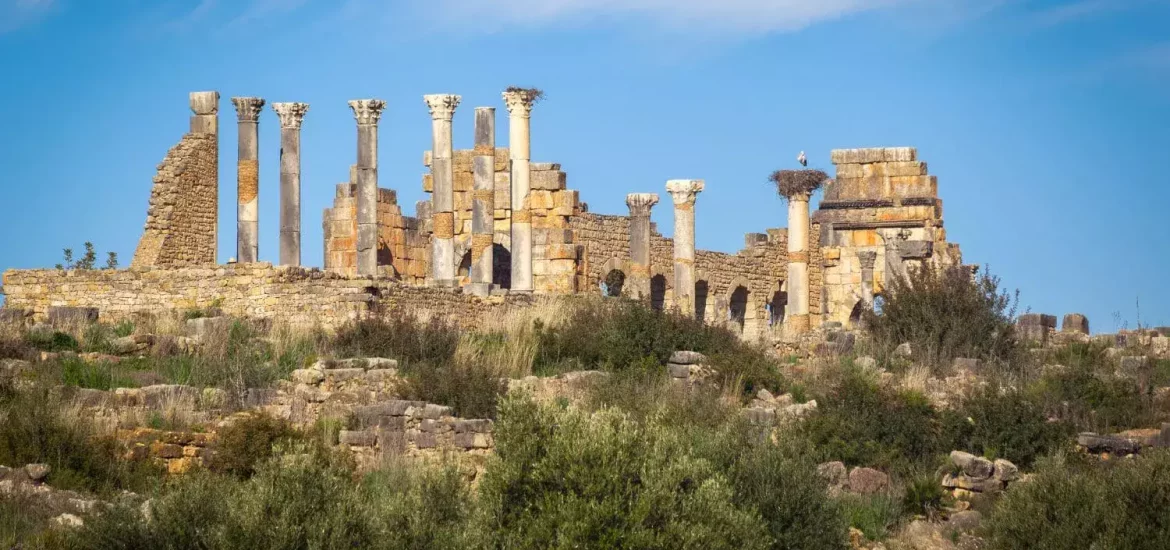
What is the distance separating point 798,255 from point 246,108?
11.5 metres

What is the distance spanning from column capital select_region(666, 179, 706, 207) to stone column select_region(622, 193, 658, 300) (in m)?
0.44

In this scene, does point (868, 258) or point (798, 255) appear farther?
point (868, 258)

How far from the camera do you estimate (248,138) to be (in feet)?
107

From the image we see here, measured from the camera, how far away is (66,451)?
1753cm

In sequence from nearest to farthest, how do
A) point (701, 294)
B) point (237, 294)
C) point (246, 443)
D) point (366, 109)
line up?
point (246, 443) < point (237, 294) < point (366, 109) < point (701, 294)

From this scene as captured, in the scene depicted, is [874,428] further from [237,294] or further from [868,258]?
[868,258]

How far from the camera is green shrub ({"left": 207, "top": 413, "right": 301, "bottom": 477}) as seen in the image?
1802 cm

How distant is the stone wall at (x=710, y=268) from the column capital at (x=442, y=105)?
435 centimetres

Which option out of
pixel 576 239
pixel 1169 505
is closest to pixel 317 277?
pixel 576 239

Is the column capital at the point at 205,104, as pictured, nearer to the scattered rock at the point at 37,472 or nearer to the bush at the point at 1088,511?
the scattered rock at the point at 37,472

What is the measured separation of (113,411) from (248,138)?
1395 centimetres

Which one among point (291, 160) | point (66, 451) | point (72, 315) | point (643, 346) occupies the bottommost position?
point (66, 451)

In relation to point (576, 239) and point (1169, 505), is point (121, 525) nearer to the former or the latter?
point (1169, 505)

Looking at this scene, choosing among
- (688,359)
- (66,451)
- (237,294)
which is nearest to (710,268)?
(237,294)
